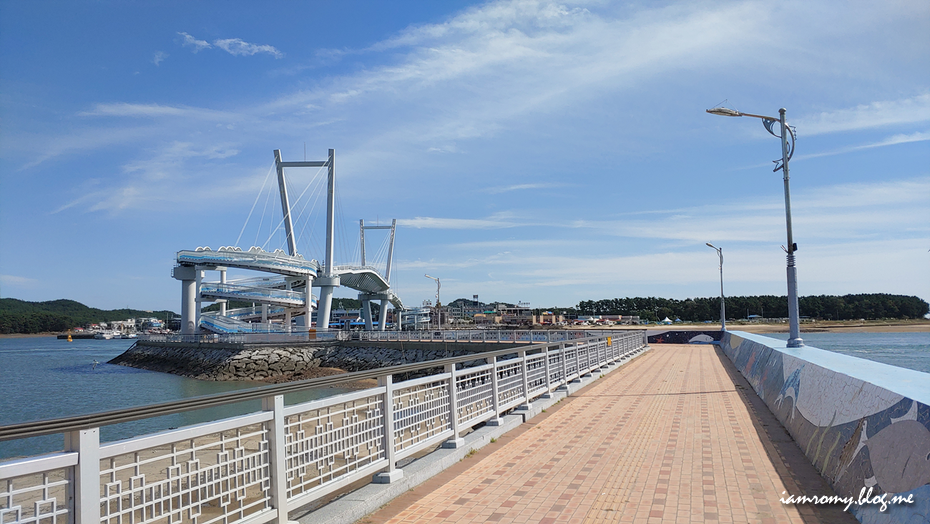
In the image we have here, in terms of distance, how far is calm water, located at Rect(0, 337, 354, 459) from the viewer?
1797 centimetres

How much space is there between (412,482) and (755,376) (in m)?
11.0

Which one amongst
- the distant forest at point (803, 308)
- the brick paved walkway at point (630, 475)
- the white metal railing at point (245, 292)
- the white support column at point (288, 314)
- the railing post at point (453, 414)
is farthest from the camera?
the distant forest at point (803, 308)

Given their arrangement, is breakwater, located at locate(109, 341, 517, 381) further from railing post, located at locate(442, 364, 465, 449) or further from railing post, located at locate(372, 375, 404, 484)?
railing post, located at locate(372, 375, 404, 484)

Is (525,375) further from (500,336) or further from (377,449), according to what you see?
(500,336)

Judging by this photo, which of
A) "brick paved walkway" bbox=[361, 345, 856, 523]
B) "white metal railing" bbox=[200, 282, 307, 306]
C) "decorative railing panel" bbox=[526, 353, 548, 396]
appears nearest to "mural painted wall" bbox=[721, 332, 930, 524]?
"brick paved walkway" bbox=[361, 345, 856, 523]

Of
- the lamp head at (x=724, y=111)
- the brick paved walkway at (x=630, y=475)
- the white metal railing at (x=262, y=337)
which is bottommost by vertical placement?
the white metal railing at (x=262, y=337)

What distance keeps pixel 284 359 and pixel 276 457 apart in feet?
145

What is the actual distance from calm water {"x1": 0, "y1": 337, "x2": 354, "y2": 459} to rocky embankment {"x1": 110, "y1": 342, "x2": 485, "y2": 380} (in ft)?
7.14

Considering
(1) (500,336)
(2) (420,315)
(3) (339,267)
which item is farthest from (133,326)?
(1) (500,336)

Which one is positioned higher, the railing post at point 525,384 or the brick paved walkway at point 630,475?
the railing post at point 525,384

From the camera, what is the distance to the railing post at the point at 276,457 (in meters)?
4.23

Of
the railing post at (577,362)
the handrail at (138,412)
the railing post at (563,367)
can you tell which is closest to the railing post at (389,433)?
the handrail at (138,412)

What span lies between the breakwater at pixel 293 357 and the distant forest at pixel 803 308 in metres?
112

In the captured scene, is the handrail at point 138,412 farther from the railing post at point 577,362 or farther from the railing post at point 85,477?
the railing post at point 577,362
